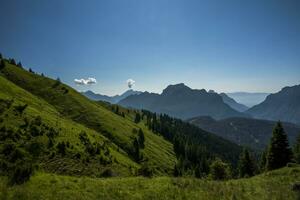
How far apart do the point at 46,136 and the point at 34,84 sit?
83.6m

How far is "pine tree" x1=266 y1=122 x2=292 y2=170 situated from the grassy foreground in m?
39.6

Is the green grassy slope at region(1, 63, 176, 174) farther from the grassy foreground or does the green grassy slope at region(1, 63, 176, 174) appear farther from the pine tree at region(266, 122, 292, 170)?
the grassy foreground

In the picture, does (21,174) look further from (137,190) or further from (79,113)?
(79,113)

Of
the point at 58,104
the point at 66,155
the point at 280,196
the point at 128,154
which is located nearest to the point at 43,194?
the point at 280,196

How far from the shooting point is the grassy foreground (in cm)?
1702

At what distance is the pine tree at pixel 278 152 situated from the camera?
58.0 metres

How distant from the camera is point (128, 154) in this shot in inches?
3841

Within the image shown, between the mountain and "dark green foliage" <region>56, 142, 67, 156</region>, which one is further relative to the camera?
"dark green foliage" <region>56, 142, 67, 156</region>

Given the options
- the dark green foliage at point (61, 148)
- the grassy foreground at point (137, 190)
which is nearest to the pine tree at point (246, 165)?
the dark green foliage at point (61, 148)

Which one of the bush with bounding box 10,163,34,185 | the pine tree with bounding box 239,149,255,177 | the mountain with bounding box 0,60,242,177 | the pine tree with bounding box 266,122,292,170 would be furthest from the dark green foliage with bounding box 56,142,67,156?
the pine tree with bounding box 239,149,255,177

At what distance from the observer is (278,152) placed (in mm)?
58750

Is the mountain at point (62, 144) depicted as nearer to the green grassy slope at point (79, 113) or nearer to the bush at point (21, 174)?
the green grassy slope at point (79, 113)

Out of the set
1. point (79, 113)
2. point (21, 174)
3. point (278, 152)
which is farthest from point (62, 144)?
point (79, 113)

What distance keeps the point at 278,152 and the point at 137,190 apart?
49.2 meters
